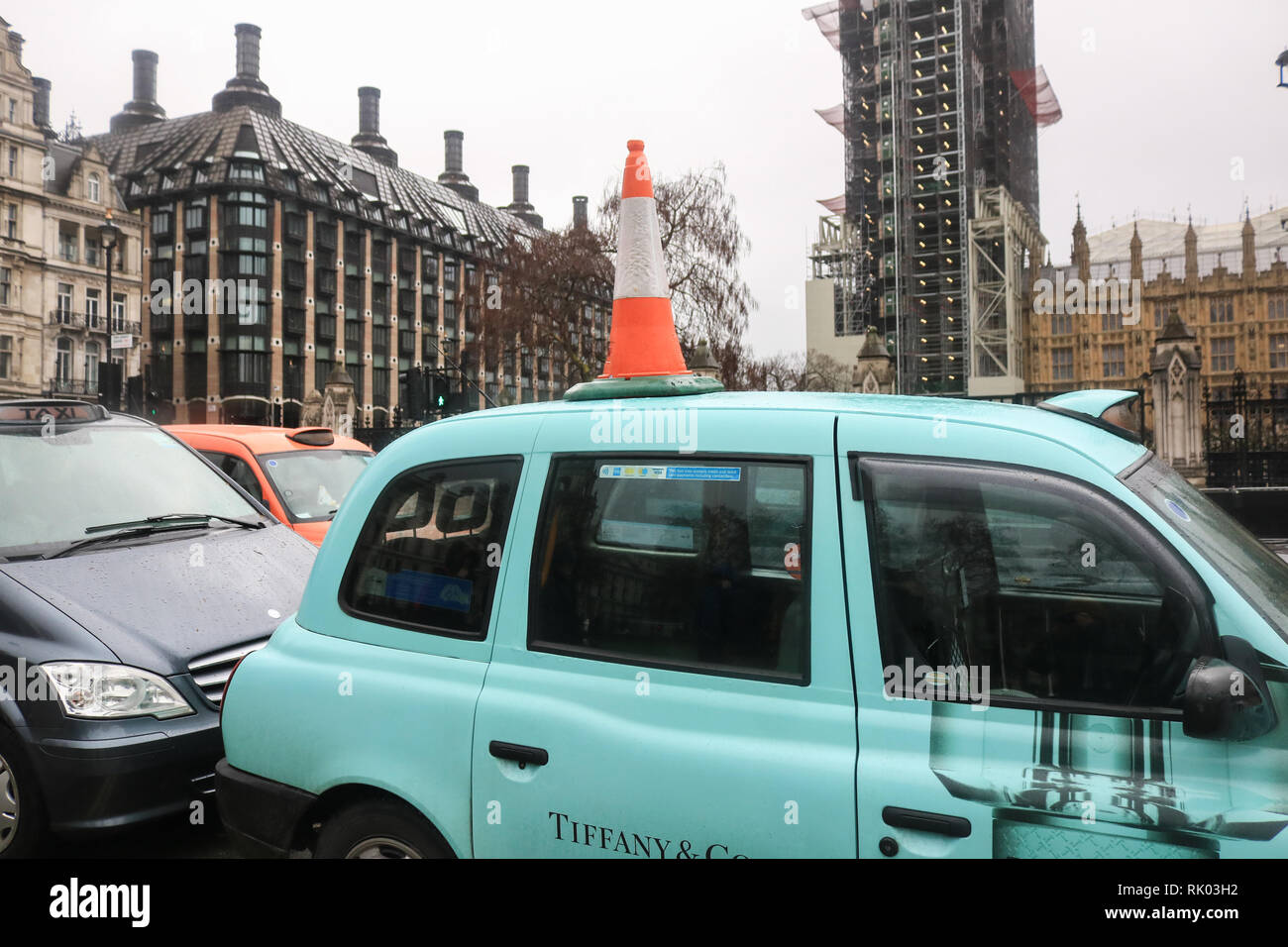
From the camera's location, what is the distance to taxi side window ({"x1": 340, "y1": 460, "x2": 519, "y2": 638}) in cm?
277

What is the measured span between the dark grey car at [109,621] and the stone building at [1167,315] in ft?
236

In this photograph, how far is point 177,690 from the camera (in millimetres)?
3938

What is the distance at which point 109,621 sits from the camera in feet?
13.1

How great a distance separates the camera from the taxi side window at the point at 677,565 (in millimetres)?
2375

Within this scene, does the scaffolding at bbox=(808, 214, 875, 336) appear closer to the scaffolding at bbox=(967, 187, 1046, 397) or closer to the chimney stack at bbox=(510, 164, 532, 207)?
the scaffolding at bbox=(967, 187, 1046, 397)

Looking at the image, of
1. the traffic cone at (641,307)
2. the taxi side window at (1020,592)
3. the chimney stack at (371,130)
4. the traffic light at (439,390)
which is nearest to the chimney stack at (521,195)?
the chimney stack at (371,130)

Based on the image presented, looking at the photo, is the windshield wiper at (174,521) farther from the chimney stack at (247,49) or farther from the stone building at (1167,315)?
the chimney stack at (247,49)

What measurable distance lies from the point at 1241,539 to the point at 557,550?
180 centimetres

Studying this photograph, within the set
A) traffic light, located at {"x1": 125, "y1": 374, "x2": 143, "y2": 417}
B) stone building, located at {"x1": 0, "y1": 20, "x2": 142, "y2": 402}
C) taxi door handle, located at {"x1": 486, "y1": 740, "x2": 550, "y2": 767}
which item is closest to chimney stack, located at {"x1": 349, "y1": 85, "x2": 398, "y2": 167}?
stone building, located at {"x1": 0, "y1": 20, "x2": 142, "y2": 402}

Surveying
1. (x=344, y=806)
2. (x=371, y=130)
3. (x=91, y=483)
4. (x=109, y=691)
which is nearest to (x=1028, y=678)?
(x=344, y=806)

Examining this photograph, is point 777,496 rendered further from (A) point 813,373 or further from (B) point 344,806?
(A) point 813,373
